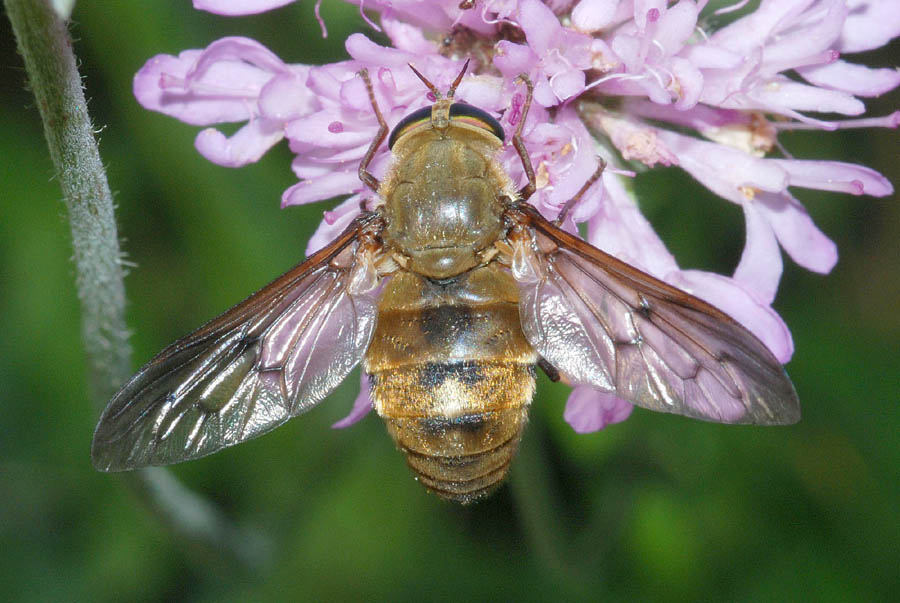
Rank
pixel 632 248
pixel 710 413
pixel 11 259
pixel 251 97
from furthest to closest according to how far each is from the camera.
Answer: pixel 11 259 → pixel 251 97 → pixel 632 248 → pixel 710 413

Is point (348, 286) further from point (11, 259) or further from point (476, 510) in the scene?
point (11, 259)

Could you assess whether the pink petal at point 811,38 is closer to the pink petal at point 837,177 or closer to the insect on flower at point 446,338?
the pink petal at point 837,177

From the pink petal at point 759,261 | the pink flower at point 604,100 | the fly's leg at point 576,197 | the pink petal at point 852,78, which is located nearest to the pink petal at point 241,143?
the pink flower at point 604,100

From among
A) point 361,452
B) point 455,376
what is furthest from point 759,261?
point 361,452

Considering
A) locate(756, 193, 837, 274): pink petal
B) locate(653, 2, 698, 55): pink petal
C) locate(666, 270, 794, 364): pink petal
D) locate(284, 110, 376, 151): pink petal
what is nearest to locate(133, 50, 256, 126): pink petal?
locate(284, 110, 376, 151): pink petal

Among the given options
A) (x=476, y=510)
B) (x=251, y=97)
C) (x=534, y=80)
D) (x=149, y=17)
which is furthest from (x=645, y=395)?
(x=149, y=17)

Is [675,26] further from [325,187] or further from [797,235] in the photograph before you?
[325,187]
